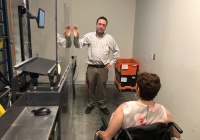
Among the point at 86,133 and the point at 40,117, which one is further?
the point at 86,133

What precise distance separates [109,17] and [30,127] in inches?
134

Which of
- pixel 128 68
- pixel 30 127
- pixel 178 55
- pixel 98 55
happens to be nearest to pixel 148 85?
pixel 30 127

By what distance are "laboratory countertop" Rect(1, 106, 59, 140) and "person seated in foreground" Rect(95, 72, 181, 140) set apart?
0.41 meters

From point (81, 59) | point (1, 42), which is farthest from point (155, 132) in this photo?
point (81, 59)

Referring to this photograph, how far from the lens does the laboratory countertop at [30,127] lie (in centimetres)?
92

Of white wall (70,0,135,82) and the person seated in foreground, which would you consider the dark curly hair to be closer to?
the person seated in foreground

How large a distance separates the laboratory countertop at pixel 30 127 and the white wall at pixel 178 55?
152cm

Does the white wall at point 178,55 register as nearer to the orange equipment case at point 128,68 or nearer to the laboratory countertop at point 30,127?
the orange equipment case at point 128,68

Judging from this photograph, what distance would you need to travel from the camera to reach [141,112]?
3.79 ft

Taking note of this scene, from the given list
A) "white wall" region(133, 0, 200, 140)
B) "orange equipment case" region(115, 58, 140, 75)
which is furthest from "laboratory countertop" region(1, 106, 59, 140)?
"orange equipment case" region(115, 58, 140, 75)

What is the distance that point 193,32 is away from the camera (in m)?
1.88

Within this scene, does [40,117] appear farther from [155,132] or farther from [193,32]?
[193,32]

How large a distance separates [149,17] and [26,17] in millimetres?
2126

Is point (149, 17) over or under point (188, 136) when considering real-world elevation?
over
